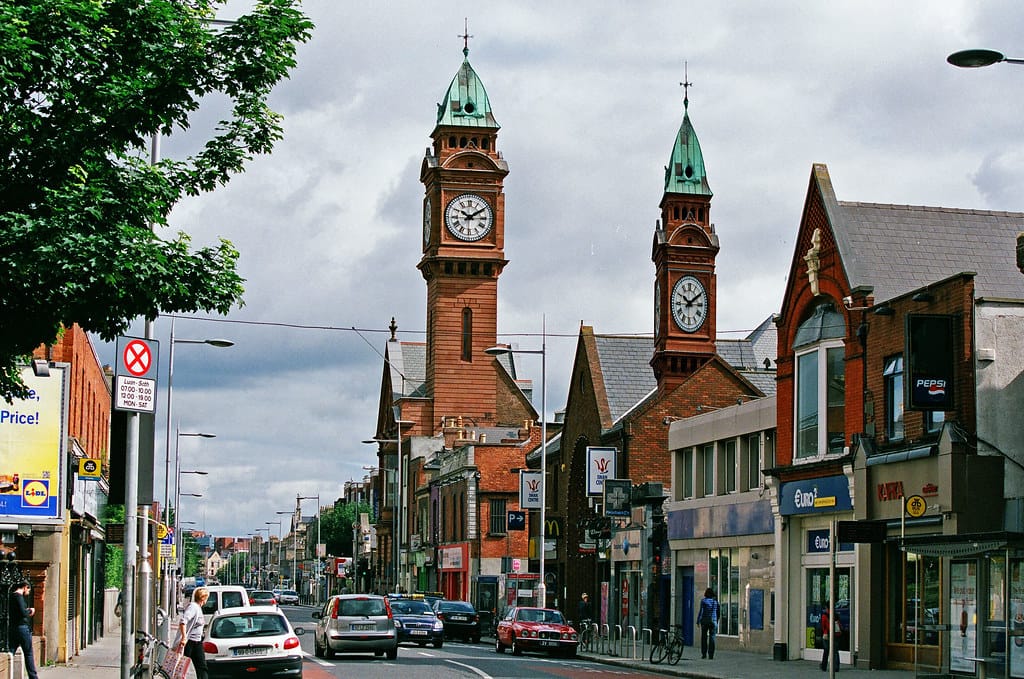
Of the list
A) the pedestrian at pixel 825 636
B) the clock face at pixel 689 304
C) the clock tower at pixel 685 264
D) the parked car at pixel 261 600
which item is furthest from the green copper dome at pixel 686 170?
the pedestrian at pixel 825 636

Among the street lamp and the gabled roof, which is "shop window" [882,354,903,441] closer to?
the gabled roof

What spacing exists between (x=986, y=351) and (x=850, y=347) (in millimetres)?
5680

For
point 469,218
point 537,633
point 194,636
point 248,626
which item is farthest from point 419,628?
point 469,218

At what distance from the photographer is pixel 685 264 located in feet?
266

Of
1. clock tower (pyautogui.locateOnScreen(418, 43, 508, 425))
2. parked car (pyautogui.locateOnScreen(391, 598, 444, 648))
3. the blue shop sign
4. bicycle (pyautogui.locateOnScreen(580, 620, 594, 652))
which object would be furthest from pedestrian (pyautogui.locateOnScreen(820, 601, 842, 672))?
clock tower (pyautogui.locateOnScreen(418, 43, 508, 425))

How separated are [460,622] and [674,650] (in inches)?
748

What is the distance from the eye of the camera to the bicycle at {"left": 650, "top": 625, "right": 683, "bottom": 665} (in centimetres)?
3653

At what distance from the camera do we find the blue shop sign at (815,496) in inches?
1416

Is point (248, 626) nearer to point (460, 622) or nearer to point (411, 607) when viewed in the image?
point (411, 607)

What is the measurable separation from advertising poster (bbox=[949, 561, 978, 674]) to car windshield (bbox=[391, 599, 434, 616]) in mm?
21504

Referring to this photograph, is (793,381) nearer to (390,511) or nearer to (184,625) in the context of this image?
(184,625)

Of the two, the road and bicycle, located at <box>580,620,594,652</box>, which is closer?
the road

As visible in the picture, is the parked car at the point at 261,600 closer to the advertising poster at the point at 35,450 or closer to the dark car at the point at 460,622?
the dark car at the point at 460,622

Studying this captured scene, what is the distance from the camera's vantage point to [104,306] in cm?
1439
